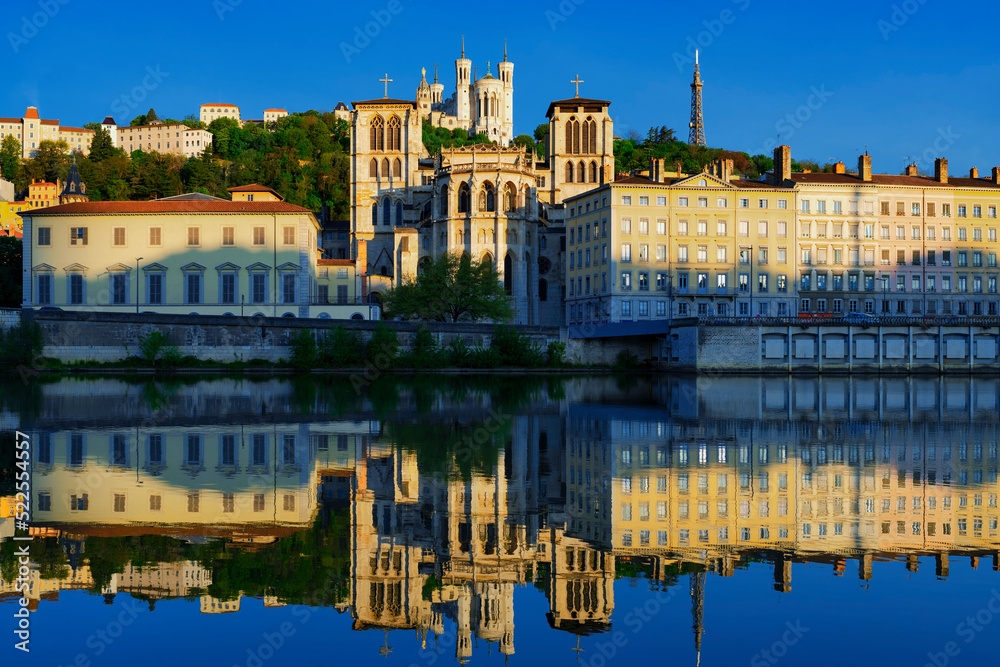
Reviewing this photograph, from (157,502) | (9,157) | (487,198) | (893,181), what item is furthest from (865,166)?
(9,157)

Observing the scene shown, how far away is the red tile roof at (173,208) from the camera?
7538 cm

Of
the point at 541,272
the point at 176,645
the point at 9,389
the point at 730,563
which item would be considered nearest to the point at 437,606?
the point at 176,645

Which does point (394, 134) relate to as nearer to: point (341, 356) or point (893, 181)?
point (341, 356)

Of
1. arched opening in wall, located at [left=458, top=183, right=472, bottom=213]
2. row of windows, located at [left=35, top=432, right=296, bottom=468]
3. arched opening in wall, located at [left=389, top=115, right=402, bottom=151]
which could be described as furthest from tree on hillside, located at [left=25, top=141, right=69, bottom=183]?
row of windows, located at [left=35, top=432, right=296, bottom=468]

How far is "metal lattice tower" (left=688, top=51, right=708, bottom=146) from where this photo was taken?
5723 inches

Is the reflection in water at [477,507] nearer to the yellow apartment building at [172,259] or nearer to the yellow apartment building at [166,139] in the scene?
the yellow apartment building at [172,259]

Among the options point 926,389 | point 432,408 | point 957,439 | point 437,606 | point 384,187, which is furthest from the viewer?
point 384,187

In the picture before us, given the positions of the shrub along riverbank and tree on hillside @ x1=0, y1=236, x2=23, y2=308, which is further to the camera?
tree on hillside @ x1=0, y1=236, x2=23, y2=308

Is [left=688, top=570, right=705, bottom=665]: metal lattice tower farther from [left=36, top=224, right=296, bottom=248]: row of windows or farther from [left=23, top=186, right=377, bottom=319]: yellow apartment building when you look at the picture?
[left=36, top=224, right=296, bottom=248]: row of windows

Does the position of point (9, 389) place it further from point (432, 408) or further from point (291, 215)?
point (291, 215)

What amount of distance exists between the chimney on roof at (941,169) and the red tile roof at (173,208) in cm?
5614

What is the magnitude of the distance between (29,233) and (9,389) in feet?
122

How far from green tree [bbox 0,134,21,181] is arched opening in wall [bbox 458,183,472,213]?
405ft

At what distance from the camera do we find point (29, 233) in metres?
75.2
